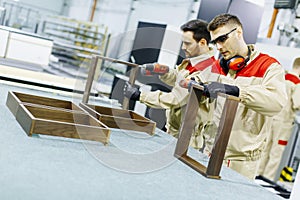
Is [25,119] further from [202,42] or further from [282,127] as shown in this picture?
[282,127]

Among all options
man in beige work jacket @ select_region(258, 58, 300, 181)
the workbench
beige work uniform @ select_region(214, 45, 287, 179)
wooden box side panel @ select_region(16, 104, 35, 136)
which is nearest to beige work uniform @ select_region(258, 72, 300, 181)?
man in beige work jacket @ select_region(258, 58, 300, 181)

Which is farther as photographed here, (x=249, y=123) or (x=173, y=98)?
(x=173, y=98)

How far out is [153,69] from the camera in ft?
8.51

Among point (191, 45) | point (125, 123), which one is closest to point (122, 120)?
point (125, 123)

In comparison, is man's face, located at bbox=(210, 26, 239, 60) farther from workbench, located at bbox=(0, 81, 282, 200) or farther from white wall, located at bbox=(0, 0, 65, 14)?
white wall, located at bbox=(0, 0, 65, 14)

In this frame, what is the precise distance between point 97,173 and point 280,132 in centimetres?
415

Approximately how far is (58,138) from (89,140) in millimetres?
133

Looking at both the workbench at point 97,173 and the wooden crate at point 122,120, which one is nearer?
the workbench at point 97,173

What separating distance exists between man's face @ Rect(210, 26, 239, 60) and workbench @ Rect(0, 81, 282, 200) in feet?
2.47

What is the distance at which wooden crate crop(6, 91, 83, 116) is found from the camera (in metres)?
1.76

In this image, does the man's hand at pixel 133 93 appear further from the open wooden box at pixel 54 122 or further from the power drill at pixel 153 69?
the open wooden box at pixel 54 122

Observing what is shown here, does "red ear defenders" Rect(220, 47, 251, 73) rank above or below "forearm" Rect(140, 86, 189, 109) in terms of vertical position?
above

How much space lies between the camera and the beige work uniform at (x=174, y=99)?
2293 mm

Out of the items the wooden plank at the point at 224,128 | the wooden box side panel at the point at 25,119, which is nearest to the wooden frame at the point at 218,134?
the wooden plank at the point at 224,128
